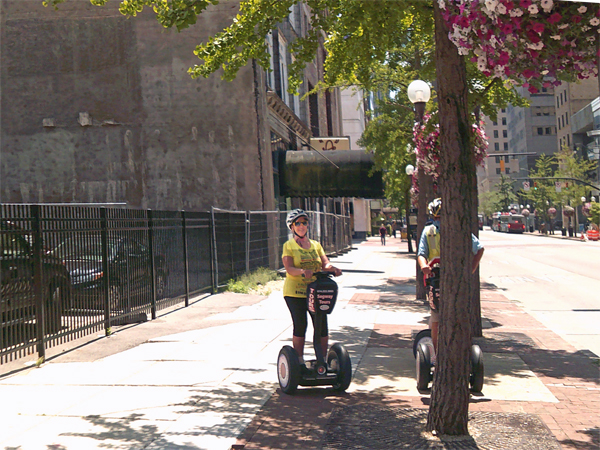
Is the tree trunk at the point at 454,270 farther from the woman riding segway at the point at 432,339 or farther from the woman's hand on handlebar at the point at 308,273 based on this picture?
the woman's hand on handlebar at the point at 308,273

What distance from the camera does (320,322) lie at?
672cm

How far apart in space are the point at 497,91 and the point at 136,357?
9356mm

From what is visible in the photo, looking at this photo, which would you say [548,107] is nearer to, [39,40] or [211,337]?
[39,40]

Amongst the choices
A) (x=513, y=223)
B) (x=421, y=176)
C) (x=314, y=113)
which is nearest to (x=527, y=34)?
(x=421, y=176)

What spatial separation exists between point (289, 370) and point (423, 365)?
4.42 ft

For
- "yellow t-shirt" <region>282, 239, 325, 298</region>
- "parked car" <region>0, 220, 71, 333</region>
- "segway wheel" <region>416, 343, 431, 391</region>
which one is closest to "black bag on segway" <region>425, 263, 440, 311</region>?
"segway wheel" <region>416, 343, 431, 391</region>

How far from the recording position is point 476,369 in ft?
21.8

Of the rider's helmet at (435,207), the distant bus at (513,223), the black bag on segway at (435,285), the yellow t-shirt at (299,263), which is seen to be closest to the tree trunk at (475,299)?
the rider's helmet at (435,207)

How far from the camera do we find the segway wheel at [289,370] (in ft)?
22.1

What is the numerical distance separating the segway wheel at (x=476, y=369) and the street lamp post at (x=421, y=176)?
7749 mm

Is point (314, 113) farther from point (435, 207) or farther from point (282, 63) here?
point (435, 207)

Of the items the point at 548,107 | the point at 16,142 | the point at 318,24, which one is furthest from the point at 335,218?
the point at 548,107

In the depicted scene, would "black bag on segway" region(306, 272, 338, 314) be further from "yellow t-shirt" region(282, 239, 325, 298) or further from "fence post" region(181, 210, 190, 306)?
"fence post" region(181, 210, 190, 306)

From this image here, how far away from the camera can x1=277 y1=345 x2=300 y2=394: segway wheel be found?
6746 millimetres
